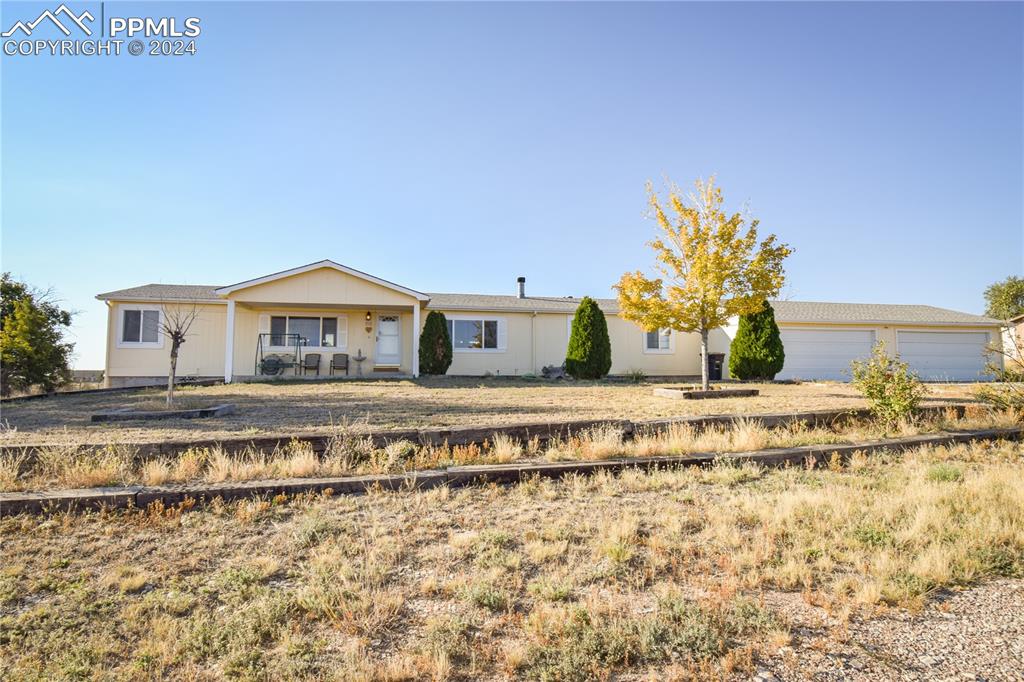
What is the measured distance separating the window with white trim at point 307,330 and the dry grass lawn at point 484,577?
47.4ft

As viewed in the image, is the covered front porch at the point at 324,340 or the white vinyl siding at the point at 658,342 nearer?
the covered front porch at the point at 324,340

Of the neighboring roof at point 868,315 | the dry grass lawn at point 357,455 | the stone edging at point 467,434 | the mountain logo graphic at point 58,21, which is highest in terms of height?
the mountain logo graphic at point 58,21

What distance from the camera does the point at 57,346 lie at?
1350 cm

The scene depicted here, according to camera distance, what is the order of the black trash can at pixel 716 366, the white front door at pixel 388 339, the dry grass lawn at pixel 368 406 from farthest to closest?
the black trash can at pixel 716 366
the white front door at pixel 388 339
the dry grass lawn at pixel 368 406

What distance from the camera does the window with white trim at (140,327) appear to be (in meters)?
16.7

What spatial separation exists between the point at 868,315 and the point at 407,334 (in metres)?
18.3

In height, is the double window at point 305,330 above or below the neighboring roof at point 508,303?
below

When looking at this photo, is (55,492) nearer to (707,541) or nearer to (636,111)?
(707,541)

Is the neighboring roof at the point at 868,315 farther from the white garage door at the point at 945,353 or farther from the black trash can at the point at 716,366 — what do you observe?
the black trash can at the point at 716,366

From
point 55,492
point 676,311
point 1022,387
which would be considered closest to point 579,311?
point 676,311

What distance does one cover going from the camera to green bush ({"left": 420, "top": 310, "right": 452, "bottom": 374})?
56.9 ft

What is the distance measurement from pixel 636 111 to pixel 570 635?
1200 cm

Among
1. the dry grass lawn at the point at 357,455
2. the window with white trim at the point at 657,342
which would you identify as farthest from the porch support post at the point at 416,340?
the dry grass lawn at the point at 357,455

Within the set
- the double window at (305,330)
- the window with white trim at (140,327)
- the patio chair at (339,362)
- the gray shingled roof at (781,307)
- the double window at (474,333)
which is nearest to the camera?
the window with white trim at (140,327)
